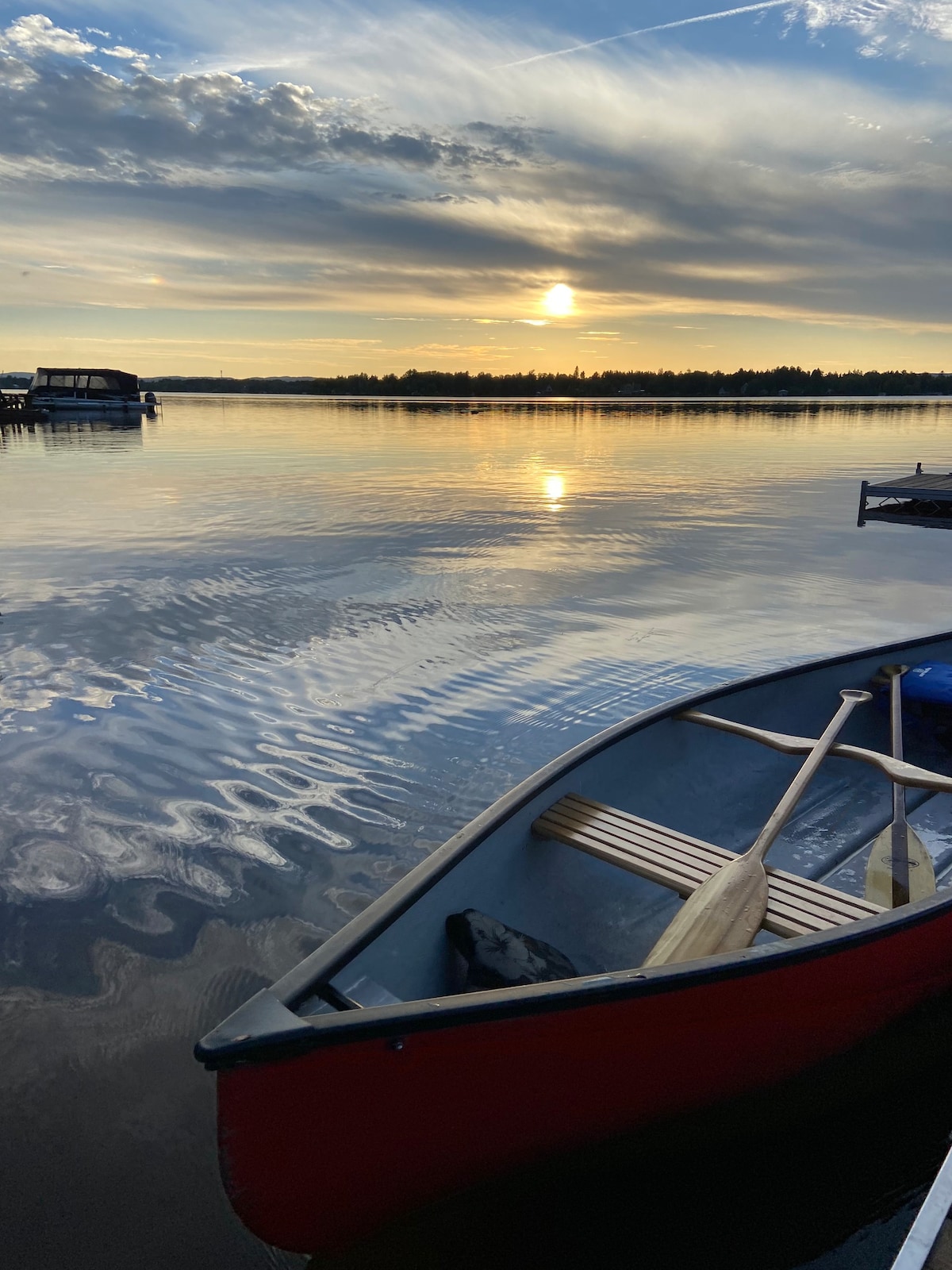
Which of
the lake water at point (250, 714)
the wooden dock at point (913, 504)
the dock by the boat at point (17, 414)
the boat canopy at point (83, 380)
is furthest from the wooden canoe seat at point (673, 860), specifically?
the boat canopy at point (83, 380)

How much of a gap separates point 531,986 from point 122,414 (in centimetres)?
8144

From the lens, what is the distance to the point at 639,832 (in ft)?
17.1

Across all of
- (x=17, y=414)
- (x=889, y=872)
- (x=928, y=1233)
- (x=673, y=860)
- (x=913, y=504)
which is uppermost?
(x=17, y=414)

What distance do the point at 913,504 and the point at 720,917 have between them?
24.4 meters

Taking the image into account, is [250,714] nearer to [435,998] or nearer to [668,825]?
[668,825]

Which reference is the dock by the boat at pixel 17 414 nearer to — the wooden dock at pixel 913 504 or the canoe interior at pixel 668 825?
the wooden dock at pixel 913 504

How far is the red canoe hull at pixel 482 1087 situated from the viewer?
2998 millimetres

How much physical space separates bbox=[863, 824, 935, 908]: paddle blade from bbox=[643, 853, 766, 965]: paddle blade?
121 centimetres

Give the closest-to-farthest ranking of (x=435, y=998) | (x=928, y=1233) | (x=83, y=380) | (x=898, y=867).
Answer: (x=928, y=1233) → (x=435, y=998) → (x=898, y=867) → (x=83, y=380)

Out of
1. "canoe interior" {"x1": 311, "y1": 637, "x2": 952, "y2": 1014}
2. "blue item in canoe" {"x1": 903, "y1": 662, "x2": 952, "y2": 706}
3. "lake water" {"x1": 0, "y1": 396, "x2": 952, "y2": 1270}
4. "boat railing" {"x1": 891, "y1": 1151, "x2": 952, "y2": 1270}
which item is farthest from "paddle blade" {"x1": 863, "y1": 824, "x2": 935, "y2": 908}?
"blue item in canoe" {"x1": 903, "y1": 662, "x2": 952, "y2": 706}

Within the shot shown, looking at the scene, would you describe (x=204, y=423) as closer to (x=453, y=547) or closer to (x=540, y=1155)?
(x=453, y=547)

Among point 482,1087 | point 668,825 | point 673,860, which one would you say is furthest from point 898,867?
point 482,1087

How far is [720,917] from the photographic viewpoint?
4.43 metres

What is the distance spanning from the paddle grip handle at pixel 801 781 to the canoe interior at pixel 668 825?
→ 0.55 m
